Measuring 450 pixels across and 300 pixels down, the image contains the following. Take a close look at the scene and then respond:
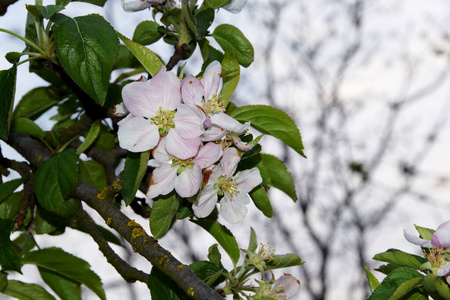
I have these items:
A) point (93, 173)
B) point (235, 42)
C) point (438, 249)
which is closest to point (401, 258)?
point (438, 249)

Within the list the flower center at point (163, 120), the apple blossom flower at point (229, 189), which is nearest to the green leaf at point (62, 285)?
the apple blossom flower at point (229, 189)

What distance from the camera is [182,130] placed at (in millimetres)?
799

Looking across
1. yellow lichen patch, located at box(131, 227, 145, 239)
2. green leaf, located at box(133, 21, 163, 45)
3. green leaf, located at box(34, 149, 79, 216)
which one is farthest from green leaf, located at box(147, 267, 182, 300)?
green leaf, located at box(133, 21, 163, 45)

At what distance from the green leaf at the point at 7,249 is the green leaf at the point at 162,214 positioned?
1.22ft

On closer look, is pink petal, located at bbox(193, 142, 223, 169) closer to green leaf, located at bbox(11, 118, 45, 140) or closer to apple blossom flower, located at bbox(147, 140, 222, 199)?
apple blossom flower, located at bbox(147, 140, 222, 199)

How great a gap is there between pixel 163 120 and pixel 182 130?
3 cm

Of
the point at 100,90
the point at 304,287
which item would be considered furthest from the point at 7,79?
the point at 304,287

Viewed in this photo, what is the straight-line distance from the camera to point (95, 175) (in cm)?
136

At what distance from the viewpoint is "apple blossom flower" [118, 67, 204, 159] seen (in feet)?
2.59

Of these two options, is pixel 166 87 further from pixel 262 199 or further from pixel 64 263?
pixel 64 263

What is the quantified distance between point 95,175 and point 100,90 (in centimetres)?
58

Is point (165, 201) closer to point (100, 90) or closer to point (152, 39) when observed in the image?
point (100, 90)

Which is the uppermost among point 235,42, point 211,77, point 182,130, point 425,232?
point 235,42

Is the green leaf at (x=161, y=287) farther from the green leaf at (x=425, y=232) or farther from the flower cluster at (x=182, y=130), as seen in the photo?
the green leaf at (x=425, y=232)
